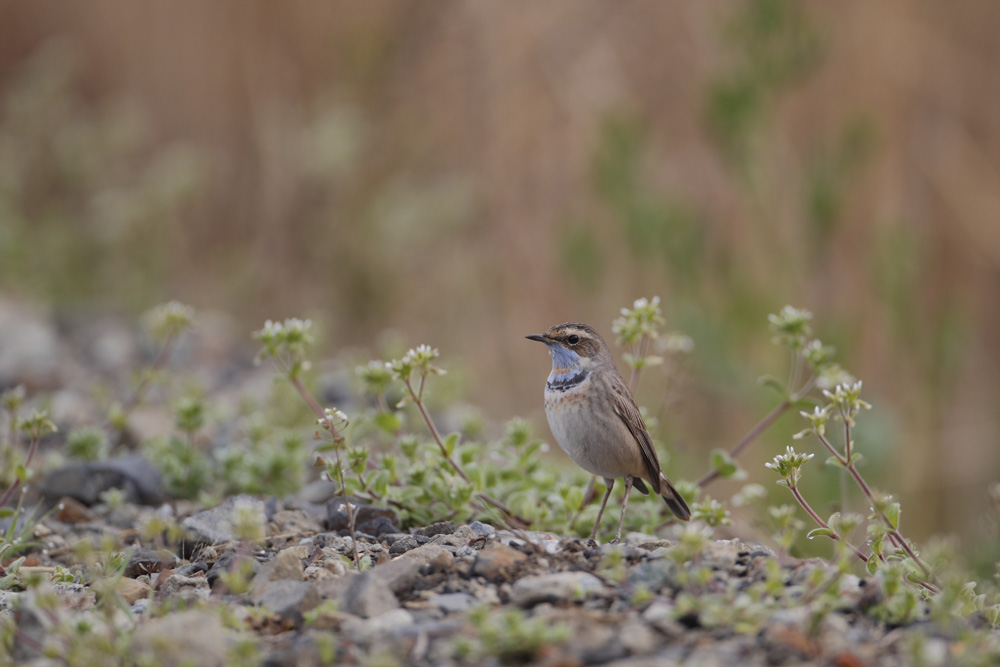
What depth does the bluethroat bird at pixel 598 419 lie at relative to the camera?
397 cm

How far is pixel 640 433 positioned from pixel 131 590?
1.94 meters

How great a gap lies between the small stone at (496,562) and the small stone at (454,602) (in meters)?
0.13

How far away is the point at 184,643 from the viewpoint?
2475 mm

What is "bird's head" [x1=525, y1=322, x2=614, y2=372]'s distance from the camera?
4.33 metres

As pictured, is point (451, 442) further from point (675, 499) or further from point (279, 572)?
point (279, 572)

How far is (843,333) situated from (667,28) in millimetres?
4553

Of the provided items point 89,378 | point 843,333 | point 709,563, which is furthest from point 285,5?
point 709,563

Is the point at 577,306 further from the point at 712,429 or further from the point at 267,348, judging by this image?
the point at 267,348

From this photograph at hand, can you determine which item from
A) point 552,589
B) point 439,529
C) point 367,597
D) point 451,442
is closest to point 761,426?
point 451,442

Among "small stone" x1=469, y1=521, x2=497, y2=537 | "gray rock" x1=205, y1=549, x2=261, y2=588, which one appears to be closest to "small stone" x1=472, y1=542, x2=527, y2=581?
"small stone" x1=469, y1=521, x2=497, y2=537

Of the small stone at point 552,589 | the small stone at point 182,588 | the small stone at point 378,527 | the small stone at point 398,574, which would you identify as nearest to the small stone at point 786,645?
the small stone at point 552,589

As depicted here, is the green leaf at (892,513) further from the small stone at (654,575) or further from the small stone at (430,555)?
the small stone at (430,555)

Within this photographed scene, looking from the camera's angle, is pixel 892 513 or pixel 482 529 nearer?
pixel 892 513

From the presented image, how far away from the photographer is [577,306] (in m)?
9.66
